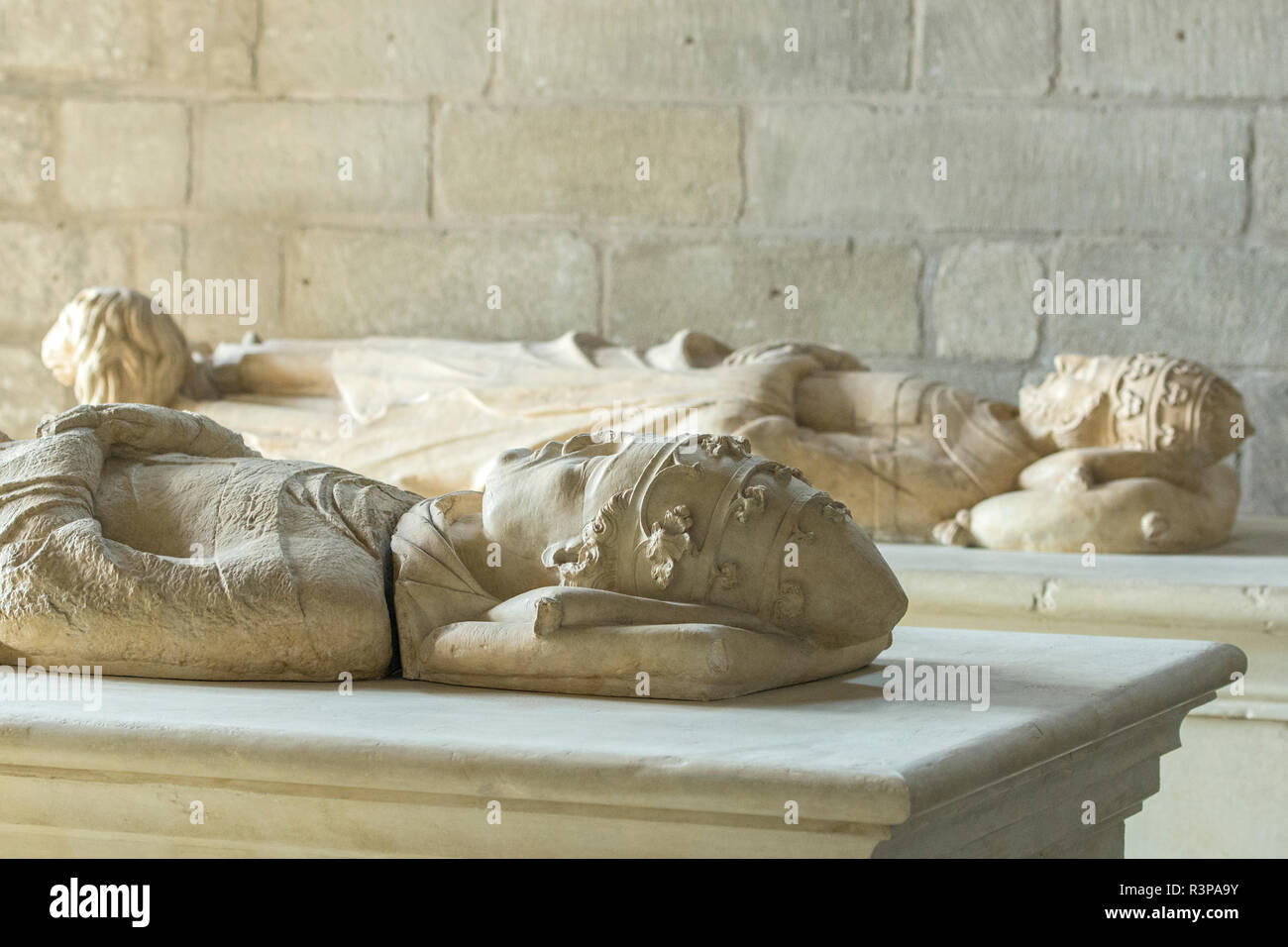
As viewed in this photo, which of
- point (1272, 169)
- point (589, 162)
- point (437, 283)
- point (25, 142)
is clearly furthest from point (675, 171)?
point (25, 142)

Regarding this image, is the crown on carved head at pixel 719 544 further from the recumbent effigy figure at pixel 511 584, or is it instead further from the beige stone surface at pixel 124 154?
the beige stone surface at pixel 124 154

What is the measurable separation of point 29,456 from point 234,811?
0.80 metres

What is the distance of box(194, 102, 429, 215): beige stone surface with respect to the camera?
6180mm

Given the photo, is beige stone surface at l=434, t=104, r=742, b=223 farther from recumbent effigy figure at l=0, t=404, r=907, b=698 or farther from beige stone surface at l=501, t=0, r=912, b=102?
recumbent effigy figure at l=0, t=404, r=907, b=698

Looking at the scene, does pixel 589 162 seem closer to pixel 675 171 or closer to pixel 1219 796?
pixel 675 171

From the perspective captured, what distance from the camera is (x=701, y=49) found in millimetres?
5859

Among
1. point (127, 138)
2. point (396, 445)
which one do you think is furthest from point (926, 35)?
point (127, 138)

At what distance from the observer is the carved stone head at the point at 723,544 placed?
2262mm

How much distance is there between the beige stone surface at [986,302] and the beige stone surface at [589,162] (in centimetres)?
85

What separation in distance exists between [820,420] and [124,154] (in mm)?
3287

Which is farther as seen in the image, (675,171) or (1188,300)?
(675,171)

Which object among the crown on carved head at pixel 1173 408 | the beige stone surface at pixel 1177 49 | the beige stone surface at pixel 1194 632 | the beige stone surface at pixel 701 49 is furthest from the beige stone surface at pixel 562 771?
the beige stone surface at pixel 701 49

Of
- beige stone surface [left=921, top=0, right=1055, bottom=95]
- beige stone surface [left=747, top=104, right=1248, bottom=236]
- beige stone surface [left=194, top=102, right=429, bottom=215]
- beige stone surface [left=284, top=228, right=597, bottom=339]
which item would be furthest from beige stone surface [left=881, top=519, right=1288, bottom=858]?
beige stone surface [left=194, top=102, right=429, bottom=215]

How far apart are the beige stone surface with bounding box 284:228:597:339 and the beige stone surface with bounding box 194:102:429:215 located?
141 millimetres
